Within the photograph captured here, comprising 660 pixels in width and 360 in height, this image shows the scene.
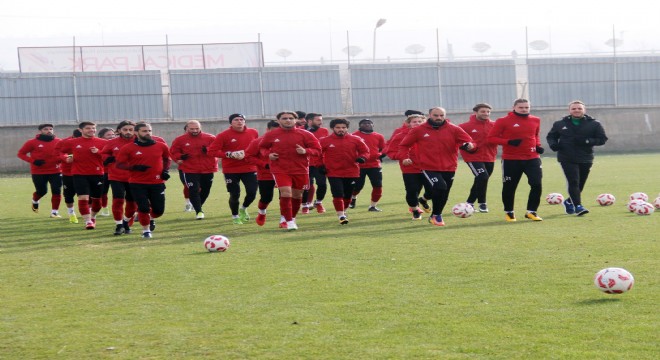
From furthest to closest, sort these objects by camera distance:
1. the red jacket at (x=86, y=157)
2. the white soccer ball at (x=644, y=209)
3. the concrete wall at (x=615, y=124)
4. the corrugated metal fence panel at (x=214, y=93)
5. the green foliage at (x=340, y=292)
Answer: the concrete wall at (x=615, y=124), the corrugated metal fence panel at (x=214, y=93), the red jacket at (x=86, y=157), the white soccer ball at (x=644, y=209), the green foliage at (x=340, y=292)

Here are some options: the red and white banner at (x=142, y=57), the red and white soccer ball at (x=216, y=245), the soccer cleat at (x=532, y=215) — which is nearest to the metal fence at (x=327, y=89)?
the red and white banner at (x=142, y=57)

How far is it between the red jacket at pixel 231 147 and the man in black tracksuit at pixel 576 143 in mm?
5084

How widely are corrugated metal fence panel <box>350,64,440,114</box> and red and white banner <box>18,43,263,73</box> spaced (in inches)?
311

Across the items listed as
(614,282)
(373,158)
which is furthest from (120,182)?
(614,282)

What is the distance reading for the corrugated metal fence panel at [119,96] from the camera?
41.8 meters

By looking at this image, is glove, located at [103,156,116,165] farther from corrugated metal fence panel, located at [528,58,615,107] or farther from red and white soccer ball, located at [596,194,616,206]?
corrugated metal fence panel, located at [528,58,615,107]

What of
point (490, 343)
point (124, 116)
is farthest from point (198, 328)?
point (124, 116)

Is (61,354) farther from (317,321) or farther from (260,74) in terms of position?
(260,74)

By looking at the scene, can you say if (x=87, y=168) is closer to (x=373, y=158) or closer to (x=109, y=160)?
(x=109, y=160)

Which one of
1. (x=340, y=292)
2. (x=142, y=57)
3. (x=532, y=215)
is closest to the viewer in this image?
(x=340, y=292)

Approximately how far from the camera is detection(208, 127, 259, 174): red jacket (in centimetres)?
1756

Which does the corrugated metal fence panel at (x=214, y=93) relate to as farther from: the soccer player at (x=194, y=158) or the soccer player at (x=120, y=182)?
the soccer player at (x=120, y=182)

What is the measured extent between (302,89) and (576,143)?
27.5 meters

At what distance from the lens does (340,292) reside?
945cm
